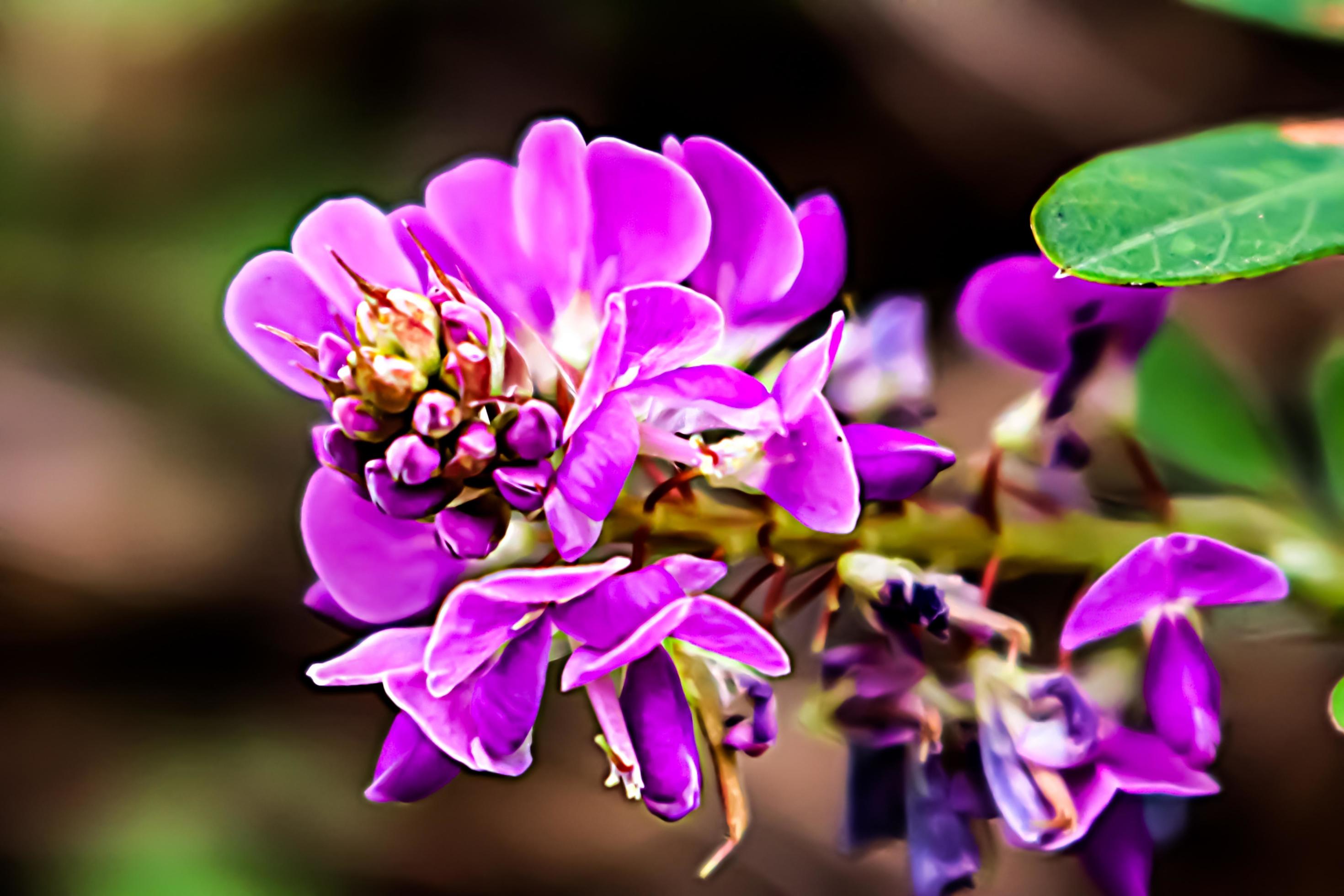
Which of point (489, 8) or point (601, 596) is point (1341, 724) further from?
point (489, 8)

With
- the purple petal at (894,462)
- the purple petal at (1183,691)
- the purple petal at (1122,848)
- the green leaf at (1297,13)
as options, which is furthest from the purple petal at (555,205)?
the green leaf at (1297,13)

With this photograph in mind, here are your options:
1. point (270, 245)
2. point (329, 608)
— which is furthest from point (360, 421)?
point (270, 245)

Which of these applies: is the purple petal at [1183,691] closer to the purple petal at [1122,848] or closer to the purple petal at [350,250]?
the purple petal at [1122,848]

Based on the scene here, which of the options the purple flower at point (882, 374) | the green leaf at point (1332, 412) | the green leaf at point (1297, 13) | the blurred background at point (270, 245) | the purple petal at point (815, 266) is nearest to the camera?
the purple petal at point (815, 266)

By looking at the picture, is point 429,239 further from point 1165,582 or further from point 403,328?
point 1165,582

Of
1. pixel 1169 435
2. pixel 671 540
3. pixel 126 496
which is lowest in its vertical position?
pixel 1169 435

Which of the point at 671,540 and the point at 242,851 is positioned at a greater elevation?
the point at 671,540

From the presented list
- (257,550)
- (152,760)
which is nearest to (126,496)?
(257,550)
